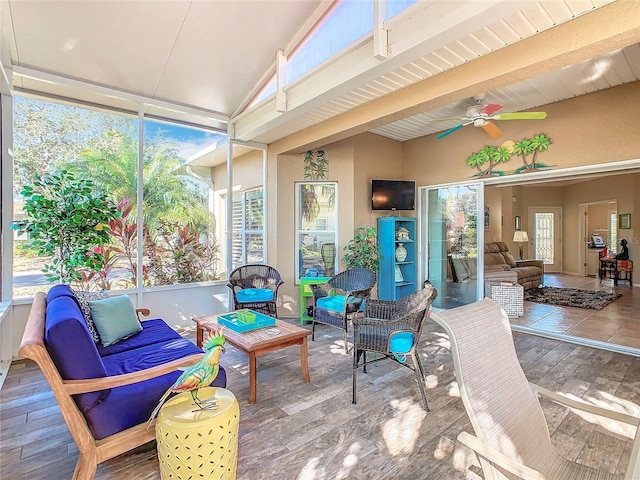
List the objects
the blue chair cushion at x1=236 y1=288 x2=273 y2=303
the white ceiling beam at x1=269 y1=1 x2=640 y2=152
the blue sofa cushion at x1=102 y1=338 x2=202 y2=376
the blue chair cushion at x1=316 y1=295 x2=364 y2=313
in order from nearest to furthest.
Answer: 1. the white ceiling beam at x1=269 y1=1 x2=640 y2=152
2. the blue sofa cushion at x1=102 y1=338 x2=202 y2=376
3. the blue chair cushion at x1=316 y1=295 x2=364 y2=313
4. the blue chair cushion at x1=236 y1=288 x2=273 y2=303

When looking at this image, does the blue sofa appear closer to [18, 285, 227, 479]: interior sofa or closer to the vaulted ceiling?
[18, 285, 227, 479]: interior sofa

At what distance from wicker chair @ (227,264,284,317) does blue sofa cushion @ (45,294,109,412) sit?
8.53 ft

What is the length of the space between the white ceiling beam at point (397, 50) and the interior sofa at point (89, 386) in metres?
2.74

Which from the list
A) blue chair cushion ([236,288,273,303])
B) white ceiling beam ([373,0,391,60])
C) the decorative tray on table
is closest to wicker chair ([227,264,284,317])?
blue chair cushion ([236,288,273,303])

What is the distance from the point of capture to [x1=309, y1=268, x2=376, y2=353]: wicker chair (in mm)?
3947

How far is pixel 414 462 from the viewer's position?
2.05 meters

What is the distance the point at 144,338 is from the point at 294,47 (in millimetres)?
3480

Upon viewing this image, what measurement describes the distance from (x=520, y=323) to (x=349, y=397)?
364 centimetres

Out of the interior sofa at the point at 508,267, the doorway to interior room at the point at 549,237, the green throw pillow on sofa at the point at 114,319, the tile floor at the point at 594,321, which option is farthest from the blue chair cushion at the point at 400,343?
the doorway to interior room at the point at 549,237

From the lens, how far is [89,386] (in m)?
1.74

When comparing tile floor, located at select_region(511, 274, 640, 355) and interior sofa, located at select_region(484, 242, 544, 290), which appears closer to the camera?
tile floor, located at select_region(511, 274, 640, 355)

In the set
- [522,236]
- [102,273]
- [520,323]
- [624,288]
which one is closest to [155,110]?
[102,273]

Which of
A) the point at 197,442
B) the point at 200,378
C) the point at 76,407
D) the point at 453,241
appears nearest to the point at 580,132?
the point at 453,241

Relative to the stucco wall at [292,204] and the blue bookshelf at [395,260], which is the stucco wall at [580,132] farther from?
the stucco wall at [292,204]
